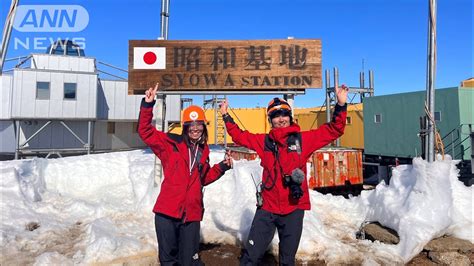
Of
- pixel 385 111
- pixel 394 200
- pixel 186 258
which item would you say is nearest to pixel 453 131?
pixel 385 111

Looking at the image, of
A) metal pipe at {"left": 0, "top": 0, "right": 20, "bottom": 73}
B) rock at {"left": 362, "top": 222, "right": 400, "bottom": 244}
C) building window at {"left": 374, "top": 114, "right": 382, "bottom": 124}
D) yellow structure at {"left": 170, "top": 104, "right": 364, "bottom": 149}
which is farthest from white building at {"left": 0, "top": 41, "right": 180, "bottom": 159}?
metal pipe at {"left": 0, "top": 0, "right": 20, "bottom": 73}

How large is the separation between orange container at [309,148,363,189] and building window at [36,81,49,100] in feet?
53.8

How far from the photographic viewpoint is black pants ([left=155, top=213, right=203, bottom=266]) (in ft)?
11.2

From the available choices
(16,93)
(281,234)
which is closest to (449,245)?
(281,234)

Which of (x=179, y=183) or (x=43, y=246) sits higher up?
(x=179, y=183)

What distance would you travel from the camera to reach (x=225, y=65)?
7.10 m

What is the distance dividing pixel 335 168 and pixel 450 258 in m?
7.25

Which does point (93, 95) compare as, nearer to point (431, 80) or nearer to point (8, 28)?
point (431, 80)

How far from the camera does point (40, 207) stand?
6.66 m

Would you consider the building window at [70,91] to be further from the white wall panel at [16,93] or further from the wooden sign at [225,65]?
the wooden sign at [225,65]

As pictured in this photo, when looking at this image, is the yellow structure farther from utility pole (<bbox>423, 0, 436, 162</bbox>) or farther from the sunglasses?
the sunglasses

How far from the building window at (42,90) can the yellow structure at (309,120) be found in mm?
8940

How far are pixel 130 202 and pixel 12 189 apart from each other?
2.48 metres

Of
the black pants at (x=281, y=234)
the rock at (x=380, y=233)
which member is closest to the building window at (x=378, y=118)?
the rock at (x=380, y=233)
